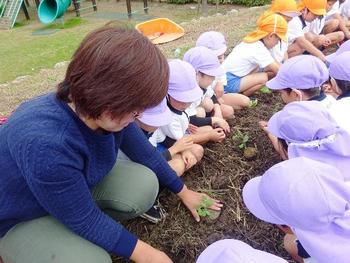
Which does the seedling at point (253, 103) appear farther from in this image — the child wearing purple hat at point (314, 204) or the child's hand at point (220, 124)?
the child wearing purple hat at point (314, 204)

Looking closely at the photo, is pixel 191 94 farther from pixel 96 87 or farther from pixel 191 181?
pixel 96 87

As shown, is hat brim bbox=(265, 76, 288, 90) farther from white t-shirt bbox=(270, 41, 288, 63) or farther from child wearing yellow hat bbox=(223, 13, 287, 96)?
white t-shirt bbox=(270, 41, 288, 63)

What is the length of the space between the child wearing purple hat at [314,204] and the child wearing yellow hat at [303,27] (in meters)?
2.86

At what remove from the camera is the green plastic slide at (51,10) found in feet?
30.7

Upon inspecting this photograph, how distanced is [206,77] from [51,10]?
825cm

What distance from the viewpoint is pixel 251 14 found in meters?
6.86

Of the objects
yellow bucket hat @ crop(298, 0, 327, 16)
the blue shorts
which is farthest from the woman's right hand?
yellow bucket hat @ crop(298, 0, 327, 16)

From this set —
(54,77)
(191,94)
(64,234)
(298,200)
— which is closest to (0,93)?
(54,77)

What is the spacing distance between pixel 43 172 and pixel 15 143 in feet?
0.46

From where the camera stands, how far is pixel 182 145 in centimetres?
234

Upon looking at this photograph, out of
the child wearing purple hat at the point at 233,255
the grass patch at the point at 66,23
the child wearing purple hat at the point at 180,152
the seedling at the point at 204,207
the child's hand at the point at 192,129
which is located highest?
the child wearing purple hat at the point at 233,255

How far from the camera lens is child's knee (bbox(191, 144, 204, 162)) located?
238 centimetres

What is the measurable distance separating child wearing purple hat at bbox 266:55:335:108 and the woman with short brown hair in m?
1.40

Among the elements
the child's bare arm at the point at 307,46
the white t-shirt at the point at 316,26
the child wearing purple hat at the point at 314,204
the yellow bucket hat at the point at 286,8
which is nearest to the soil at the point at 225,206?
the child wearing purple hat at the point at 314,204
